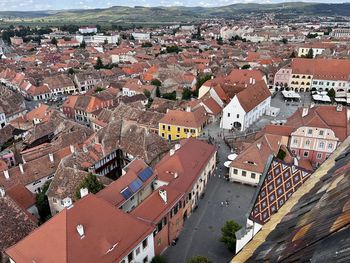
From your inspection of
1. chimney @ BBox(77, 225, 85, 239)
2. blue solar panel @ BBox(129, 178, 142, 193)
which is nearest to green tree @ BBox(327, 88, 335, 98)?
blue solar panel @ BBox(129, 178, 142, 193)

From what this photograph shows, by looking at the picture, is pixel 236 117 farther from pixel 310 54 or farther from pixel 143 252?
pixel 310 54

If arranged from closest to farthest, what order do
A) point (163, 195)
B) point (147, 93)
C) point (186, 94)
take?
point (163, 195)
point (186, 94)
point (147, 93)

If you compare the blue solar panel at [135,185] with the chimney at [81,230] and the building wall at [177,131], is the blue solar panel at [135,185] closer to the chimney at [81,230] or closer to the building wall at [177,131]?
the chimney at [81,230]

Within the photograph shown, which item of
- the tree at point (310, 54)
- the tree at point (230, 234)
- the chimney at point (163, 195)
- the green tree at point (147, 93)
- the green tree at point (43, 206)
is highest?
the tree at point (310, 54)

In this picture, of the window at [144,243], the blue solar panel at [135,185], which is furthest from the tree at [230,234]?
the blue solar panel at [135,185]

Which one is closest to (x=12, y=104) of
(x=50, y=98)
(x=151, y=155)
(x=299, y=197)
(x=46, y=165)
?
(x=50, y=98)

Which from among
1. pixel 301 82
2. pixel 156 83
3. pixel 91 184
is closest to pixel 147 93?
pixel 156 83

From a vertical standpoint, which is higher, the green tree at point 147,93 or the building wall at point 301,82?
the building wall at point 301,82

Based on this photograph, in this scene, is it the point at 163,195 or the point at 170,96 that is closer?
the point at 163,195

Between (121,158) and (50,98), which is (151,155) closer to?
(121,158)
